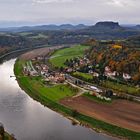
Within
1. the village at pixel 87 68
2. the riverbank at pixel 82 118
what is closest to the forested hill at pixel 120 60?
the village at pixel 87 68

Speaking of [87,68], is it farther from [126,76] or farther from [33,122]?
[33,122]

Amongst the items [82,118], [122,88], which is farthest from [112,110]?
[122,88]

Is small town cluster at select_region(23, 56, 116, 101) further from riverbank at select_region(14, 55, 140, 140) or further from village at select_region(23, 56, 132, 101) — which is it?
riverbank at select_region(14, 55, 140, 140)

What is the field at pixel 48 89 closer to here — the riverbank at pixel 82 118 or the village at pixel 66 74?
the riverbank at pixel 82 118

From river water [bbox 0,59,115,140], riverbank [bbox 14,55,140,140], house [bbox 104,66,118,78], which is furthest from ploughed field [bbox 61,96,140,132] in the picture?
house [bbox 104,66,118,78]

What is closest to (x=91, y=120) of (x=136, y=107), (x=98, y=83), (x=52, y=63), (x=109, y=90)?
(x=136, y=107)
